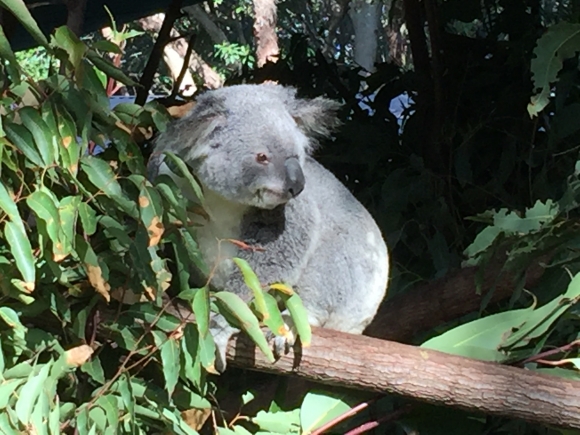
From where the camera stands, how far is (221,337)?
1535 millimetres

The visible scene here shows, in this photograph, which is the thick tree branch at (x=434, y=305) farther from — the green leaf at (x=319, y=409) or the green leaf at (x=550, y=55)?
the green leaf at (x=550, y=55)

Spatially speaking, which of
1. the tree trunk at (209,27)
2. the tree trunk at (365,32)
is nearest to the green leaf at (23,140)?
the tree trunk at (209,27)

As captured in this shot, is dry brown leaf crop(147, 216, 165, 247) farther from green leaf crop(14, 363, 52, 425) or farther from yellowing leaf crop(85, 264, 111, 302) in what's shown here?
green leaf crop(14, 363, 52, 425)

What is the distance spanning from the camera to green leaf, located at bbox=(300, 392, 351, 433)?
5.19 feet

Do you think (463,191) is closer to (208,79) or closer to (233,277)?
(233,277)

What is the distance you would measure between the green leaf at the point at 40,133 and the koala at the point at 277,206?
32 centimetres

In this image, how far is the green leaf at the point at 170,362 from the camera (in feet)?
4.07

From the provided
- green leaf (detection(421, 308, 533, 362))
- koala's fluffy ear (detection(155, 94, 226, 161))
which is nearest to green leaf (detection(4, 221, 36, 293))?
koala's fluffy ear (detection(155, 94, 226, 161))

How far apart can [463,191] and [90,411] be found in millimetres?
1841

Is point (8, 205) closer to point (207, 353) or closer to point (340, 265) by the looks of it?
point (207, 353)

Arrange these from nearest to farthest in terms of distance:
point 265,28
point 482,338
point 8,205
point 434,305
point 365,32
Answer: point 8,205
point 482,338
point 434,305
point 265,28
point 365,32

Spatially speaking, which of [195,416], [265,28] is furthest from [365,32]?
[195,416]

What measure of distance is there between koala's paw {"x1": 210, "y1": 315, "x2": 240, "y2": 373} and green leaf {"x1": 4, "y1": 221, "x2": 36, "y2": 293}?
1.53ft

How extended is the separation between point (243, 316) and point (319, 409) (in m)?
0.44
